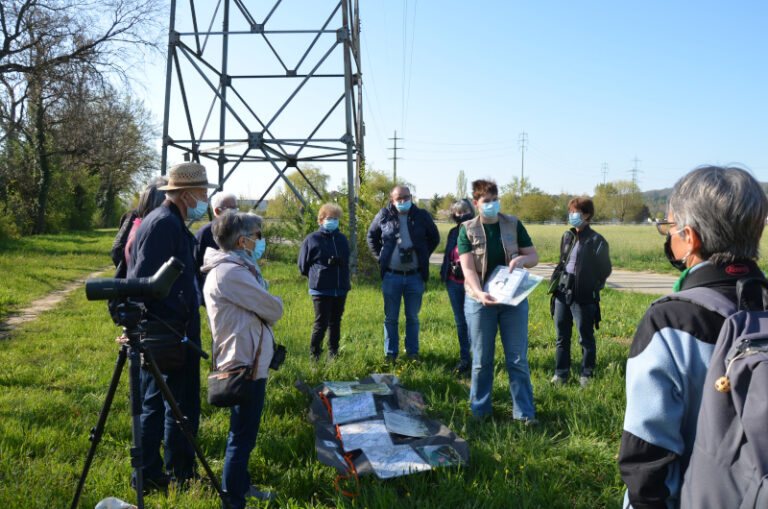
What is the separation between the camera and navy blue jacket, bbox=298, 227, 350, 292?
5625mm

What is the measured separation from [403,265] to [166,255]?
3282 millimetres

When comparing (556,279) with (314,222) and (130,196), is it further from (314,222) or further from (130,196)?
(130,196)

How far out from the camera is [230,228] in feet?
10.1

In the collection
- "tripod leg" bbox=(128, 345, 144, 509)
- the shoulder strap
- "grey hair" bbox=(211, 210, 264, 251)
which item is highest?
"grey hair" bbox=(211, 210, 264, 251)

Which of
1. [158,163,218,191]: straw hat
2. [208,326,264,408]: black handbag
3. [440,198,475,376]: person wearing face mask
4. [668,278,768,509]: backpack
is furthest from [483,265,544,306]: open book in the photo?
[668,278,768,509]: backpack

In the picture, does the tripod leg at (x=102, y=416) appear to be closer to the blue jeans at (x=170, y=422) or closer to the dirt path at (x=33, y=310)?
the blue jeans at (x=170, y=422)

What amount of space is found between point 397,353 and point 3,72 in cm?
1552

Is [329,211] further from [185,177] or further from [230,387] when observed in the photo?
[230,387]

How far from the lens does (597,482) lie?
131 inches

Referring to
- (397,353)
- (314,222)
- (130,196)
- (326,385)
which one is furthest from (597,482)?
(130,196)

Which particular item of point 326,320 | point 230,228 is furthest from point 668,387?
point 326,320

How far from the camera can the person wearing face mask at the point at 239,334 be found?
2.87 m

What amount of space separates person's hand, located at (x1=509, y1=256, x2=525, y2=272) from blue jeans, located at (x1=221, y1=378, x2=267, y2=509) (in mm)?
2084

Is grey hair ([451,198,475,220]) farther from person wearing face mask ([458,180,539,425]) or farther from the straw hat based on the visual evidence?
the straw hat
